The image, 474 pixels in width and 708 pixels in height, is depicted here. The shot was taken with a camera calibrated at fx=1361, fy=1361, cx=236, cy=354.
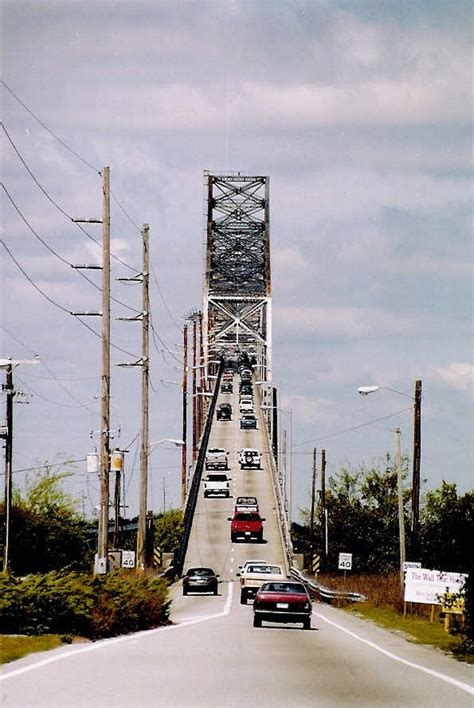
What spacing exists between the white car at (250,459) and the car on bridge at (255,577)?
6150 cm

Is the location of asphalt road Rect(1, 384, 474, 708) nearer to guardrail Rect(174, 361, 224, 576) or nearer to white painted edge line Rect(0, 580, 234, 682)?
white painted edge line Rect(0, 580, 234, 682)

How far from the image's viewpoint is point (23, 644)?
2564 centimetres

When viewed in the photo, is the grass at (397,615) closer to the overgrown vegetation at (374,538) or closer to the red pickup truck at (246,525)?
the overgrown vegetation at (374,538)

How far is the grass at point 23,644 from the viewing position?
23.7 m

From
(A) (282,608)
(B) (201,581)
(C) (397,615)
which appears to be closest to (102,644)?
(A) (282,608)

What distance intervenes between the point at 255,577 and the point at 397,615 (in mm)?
9345

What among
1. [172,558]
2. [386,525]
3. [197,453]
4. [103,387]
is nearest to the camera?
[103,387]

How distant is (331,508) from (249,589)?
6523cm

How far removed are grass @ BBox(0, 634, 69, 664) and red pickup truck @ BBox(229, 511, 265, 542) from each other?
6388 cm

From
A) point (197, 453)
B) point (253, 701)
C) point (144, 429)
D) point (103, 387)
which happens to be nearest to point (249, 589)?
point (144, 429)

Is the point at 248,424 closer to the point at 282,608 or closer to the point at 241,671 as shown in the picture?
the point at 282,608

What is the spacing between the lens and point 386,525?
11619 centimetres

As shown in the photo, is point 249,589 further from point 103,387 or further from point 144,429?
point 103,387

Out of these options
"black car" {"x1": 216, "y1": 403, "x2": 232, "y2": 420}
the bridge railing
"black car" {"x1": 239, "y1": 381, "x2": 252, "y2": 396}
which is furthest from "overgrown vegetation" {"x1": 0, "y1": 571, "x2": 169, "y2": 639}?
"black car" {"x1": 239, "y1": 381, "x2": 252, "y2": 396}
